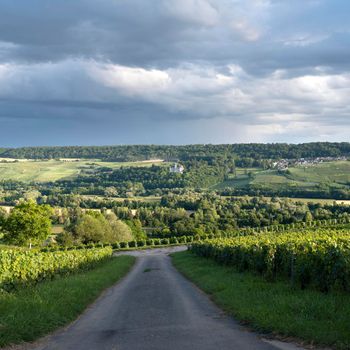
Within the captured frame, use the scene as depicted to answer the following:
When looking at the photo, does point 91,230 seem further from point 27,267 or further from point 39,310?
point 39,310

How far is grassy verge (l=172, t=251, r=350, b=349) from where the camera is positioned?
42.2 feet

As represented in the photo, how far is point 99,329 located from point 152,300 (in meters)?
7.19

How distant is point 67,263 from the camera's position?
38344mm

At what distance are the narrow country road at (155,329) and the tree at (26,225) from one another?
200 ft

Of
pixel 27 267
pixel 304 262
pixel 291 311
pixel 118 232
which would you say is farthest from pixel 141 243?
pixel 291 311

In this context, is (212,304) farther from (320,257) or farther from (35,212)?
(35,212)

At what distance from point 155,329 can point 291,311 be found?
4702 mm

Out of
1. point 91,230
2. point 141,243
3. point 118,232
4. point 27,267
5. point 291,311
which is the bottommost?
point 141,243

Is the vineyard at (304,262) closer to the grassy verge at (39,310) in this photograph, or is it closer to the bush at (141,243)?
the grassy verge at (39,310)

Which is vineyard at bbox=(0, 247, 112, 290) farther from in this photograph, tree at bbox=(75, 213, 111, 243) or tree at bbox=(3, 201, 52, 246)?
tree at bbox=(75, 213, 111, 243)

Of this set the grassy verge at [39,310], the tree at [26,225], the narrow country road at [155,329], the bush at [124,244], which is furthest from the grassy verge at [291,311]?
the bush at [124,244]

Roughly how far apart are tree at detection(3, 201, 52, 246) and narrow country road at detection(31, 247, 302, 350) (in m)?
61.0

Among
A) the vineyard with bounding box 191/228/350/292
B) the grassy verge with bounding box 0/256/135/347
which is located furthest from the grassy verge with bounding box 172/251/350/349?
the grassy verge with bounding box 0/256/135/347

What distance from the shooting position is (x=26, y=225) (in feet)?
263
